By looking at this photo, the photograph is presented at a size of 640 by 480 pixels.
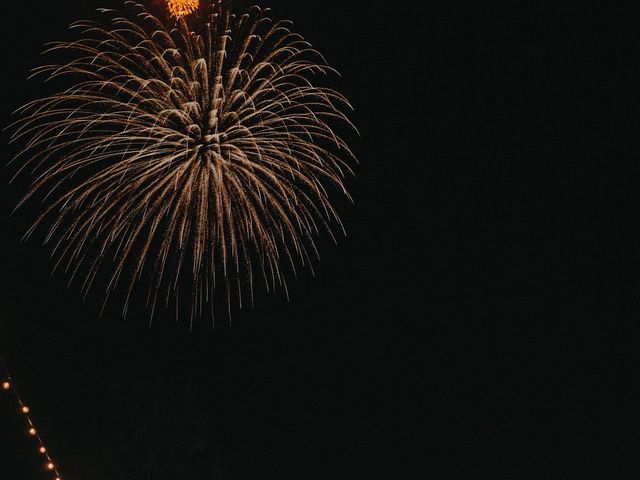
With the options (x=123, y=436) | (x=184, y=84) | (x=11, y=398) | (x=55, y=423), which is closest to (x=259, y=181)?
(x=184, y=84)

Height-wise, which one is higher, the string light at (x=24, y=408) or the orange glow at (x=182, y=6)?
the orange glow at (x=182, y=6)

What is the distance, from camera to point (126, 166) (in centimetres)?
1223

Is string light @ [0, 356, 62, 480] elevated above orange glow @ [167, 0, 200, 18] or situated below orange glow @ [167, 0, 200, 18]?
below

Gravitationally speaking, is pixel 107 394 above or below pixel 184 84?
below

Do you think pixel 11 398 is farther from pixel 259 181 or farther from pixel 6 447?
pixel 259 181

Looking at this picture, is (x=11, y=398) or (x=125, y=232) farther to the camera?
(x=125, y=232)

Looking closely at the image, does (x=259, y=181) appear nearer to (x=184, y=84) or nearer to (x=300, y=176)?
(x=300, y=176)

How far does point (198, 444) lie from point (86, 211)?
13.4 meters

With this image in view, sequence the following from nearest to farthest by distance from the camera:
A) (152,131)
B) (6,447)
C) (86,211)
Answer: (6,447), (152,131), (86,211)

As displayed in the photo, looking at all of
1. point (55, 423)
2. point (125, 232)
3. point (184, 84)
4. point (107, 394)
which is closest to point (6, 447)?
point (125, 232)

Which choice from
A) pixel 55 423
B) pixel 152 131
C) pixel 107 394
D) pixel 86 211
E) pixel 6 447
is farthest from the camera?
pixel 107 394

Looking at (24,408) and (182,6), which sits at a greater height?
(182,6)

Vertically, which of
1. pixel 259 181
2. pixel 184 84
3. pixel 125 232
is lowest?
pixel 125 232

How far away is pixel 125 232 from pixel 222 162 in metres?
1.71
